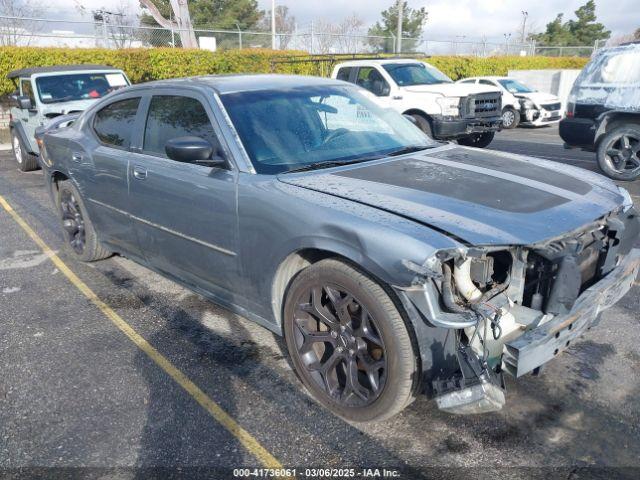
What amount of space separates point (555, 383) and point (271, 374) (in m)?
1.63

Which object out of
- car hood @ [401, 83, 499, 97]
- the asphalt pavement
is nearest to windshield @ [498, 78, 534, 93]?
car hood @ [401, 83, 499, 97]

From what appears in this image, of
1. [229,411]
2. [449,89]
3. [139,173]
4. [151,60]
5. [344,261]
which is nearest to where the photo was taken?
[344,261]

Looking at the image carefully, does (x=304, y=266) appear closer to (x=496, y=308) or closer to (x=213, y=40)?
(x=496, y=308)

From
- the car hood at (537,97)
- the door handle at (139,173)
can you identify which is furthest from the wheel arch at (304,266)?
the car hood at (537,97)

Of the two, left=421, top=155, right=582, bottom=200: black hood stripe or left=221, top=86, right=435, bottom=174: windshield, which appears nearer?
left=421, top=155, right=582, bottom=200: black hood stripe

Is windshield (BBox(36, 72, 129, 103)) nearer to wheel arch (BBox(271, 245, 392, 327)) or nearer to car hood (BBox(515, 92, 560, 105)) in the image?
wheel arch (BBox(271, 245, 392, 327))

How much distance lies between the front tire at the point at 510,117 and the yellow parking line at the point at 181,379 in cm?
1432

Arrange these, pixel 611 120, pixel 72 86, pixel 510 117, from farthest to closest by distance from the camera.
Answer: pixel 510 117
pixel 72 86
pixel 611 120

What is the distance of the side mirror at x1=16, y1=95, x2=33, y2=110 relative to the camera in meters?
9.26

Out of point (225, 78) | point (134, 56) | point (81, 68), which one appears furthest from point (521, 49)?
point (225, 78)

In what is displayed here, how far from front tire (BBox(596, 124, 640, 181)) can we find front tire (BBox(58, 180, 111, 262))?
23.4 feet

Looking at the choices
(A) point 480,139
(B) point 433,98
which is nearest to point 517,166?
(B) point 433,98

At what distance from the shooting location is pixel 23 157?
10117 mm

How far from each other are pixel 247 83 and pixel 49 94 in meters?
7.25
